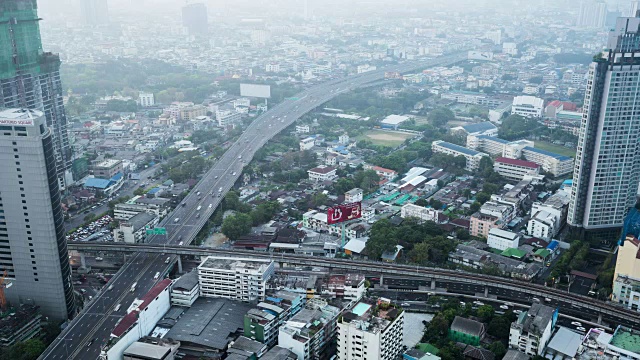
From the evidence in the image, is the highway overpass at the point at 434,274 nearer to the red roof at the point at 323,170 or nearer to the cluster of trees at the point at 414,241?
the cluster of trees at the point at 414,241

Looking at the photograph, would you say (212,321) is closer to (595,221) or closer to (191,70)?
(595,221)

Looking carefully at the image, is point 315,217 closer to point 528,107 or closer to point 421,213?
point 421,213

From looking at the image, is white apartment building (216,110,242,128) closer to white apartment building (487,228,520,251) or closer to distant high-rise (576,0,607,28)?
white apartment building (487,228,520,251)

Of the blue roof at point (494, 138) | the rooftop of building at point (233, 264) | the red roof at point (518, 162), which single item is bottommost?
the red roof at point (518, 162)

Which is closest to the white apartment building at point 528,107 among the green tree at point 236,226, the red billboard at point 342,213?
the red billboard at point 342,213

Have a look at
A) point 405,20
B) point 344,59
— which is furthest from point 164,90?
point 405,20

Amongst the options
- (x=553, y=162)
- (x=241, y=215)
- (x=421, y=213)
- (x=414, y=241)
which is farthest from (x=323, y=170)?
(x=553, y=162)

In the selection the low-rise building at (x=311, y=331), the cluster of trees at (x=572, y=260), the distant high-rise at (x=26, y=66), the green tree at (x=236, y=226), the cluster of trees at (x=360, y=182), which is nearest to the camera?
the low-rise building at (x=311, y=331)
